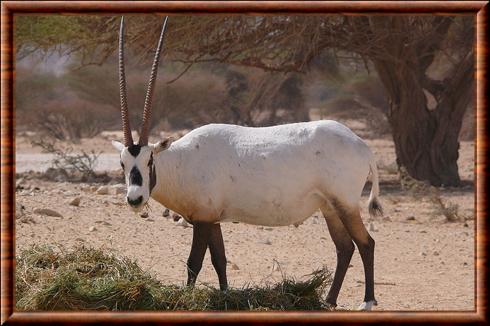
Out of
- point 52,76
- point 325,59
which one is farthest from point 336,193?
point 52,76

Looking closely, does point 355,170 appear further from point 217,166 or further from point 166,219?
point 166,219

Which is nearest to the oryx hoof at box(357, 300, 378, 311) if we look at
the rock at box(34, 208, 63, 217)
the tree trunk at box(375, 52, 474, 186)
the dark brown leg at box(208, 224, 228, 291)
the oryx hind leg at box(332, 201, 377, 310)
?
the oryx hind leg at box(332, 201, 377, 310)

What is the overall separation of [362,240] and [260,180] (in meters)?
0.89

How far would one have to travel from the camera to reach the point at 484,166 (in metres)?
4.62

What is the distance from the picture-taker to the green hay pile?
5.81 m

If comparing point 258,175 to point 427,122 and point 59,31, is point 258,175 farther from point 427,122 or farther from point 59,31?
point 427,122

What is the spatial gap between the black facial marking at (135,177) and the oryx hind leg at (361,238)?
146cm

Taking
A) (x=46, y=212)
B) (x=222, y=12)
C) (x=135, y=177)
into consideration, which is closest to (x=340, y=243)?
(x=135, y=177)

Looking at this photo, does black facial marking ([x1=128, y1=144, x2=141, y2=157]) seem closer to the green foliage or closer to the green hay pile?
the green hay pile

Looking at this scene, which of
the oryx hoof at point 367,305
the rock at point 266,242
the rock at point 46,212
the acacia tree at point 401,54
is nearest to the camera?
the oryx hoof at point 367,305

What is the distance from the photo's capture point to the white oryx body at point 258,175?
6.48 meters

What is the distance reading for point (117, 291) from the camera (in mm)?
5859

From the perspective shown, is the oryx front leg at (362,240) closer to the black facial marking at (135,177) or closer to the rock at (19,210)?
the black facial marking at (135,177)

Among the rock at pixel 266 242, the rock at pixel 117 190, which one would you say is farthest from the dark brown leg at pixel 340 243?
the rock at pixel 117 190
